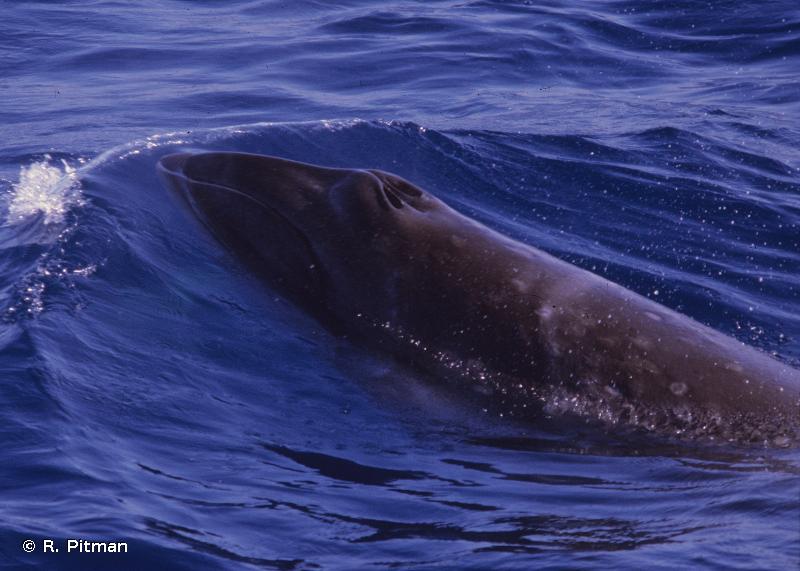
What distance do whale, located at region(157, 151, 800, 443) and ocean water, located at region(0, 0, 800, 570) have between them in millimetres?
209

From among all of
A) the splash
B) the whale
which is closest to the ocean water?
the splash

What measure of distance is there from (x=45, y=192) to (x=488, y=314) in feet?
21.2

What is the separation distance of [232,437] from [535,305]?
82.1 inches

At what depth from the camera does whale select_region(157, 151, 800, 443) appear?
25.5 feet

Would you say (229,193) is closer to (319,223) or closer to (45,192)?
(319,223)

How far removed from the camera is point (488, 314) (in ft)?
26.5

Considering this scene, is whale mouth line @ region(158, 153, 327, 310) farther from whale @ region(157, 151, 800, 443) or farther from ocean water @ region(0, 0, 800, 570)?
ocean water @ region(0, 0, 800, 570)

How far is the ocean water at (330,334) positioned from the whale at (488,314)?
21 centimetres

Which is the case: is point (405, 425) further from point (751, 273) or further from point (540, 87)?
point (540, 87)

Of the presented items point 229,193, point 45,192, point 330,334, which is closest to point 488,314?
point 330,334

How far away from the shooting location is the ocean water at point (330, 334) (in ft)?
21.8

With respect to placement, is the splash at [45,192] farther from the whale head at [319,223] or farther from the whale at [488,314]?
the whale at [488,314]

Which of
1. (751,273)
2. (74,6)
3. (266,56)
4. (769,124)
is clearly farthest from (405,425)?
(74,6)

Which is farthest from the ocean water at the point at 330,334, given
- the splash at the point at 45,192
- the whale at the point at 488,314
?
the whale at the point at 488,314
